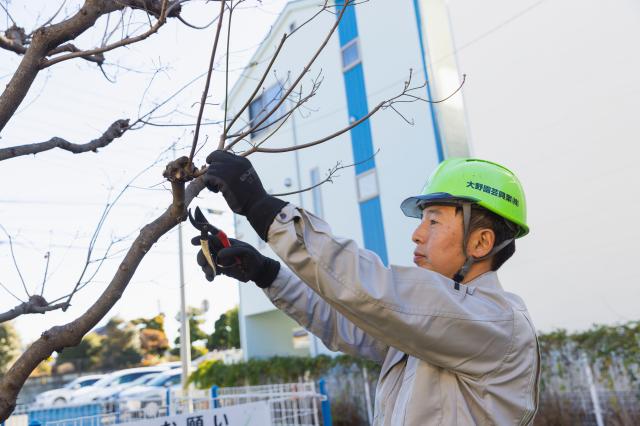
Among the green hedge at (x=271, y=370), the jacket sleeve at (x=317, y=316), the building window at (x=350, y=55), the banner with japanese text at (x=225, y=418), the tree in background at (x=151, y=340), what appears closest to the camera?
the jacket sleeve at (x=317, y=316)

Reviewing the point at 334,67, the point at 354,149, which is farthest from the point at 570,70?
the point at 334,67

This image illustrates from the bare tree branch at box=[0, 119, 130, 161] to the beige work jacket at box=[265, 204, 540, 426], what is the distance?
174 centimetres

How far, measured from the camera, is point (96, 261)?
3041 millimetres

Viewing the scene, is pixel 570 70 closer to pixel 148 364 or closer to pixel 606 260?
pixel 606 260

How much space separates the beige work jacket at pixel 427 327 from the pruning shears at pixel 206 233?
42 centimetres

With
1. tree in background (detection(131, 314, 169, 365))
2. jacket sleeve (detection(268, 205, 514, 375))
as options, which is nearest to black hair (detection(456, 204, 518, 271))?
jacket sleeve (detection(268, 205, 514, 375))

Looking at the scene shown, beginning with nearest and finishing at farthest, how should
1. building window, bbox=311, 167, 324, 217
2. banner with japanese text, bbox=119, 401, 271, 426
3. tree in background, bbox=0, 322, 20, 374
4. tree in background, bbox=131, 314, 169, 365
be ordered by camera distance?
banner with japanese text, bbox=119, 401, 271, 426 < building window, bbox=311, 167, 324, 217 < tree in background, bbox=0, 322, 20, 374 < tree in background, bbox=131, 314, 169, 365

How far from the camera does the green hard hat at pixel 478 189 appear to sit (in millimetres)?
2238

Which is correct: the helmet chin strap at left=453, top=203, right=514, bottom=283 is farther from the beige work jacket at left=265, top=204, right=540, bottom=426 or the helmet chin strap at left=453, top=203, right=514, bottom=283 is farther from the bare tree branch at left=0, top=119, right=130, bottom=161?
the bare tree branch at left=0, top=119, right=130, bottom=161

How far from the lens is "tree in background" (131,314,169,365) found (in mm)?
31547

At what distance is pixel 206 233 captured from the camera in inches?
84.4

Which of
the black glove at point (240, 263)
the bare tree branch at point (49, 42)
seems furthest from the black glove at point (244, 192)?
the bare tree branch at point (49, 42)

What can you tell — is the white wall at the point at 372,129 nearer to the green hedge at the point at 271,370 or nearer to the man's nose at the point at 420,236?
the green hedge at the point at 271,370

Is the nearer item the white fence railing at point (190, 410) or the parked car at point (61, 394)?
the white fence railing at point (190, 410)
